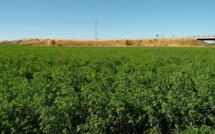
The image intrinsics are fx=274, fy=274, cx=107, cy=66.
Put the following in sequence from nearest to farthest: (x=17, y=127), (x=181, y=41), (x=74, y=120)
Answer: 1. (x=17, y=127)
2. (x=74, y=120)
3. (x=181, y=41)

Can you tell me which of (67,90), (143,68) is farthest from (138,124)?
(143,68)

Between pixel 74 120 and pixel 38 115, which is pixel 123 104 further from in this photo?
pixel 38 115

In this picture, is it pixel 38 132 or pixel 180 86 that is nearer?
pixel 38 132

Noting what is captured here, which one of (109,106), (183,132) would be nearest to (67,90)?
(109,106)

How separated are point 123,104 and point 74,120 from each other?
129cm

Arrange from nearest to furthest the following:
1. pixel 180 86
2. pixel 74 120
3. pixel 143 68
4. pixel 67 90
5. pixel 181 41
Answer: pixel 74 120 → pixel 67 90 → pixel 180 86 → pixel 143 68 → pixel 181 41

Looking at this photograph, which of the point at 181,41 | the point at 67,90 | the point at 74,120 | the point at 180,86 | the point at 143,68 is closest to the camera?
the point at 74,120

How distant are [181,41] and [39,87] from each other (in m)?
120

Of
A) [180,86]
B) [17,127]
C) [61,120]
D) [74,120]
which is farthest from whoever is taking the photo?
[180,86]

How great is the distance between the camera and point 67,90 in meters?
8.02

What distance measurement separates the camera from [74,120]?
6.87m

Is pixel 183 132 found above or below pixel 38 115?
below

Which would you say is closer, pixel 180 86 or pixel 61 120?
pixel 61 120

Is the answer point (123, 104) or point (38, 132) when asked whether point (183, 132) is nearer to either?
point (123, 104)
